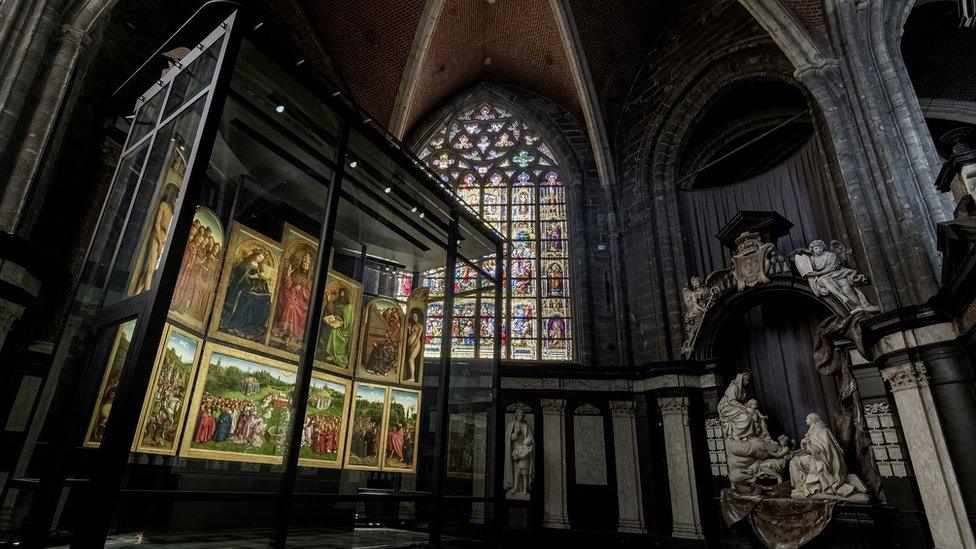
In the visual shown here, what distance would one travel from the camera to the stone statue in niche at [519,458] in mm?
10336

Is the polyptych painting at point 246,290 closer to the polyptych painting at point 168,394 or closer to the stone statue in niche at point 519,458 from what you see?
the polyptych painting at point 168,394

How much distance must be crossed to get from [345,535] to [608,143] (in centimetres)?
1164

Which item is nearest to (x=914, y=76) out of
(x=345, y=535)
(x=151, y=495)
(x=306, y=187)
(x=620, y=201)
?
(x=620, y=201)

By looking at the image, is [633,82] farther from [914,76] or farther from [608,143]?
[914,76]

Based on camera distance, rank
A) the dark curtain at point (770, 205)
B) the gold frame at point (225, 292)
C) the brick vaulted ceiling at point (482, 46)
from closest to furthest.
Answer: the gold frame at point (225, 292), the dark curtain at point (770, 205), the brick vaulted ceiling at point (482, 46)

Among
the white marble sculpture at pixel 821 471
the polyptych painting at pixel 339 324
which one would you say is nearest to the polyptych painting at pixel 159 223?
the polyptych painting at pixel 339 324

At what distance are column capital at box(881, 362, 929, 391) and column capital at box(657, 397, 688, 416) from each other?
3.56 m

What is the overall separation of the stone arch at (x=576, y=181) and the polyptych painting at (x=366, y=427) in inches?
306

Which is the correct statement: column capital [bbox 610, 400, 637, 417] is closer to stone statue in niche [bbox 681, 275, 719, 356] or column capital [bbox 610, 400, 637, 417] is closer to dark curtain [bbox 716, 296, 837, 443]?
stone statue in niche [bbox 681, 275, 719, 356]

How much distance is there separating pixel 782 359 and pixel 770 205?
3212 mm

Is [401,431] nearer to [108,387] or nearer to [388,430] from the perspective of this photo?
[388,430]

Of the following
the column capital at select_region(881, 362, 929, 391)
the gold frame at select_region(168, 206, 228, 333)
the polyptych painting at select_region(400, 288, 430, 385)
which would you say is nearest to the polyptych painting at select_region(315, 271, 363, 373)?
the polyptych painting at select_region(400, 288, 430, 385)

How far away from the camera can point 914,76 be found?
39.7 ft

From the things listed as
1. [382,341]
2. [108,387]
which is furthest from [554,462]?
[108,387]
